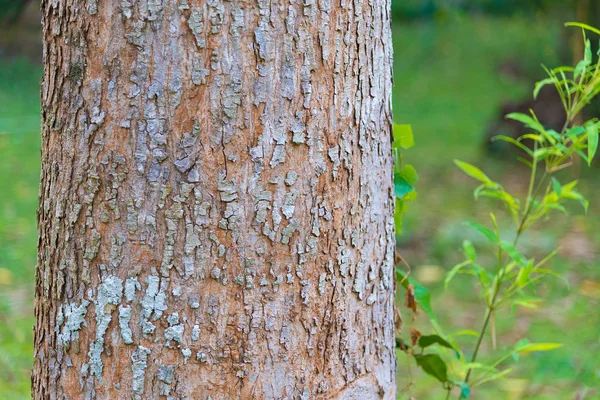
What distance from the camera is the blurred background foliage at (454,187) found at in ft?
10.9

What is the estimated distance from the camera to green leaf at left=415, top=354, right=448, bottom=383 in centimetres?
180

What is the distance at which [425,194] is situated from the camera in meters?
6.36

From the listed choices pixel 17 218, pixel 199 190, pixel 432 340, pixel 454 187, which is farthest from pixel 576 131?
pixel 454 187

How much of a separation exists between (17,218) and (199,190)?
4.67m

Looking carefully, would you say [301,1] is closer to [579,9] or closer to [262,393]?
[262,393]

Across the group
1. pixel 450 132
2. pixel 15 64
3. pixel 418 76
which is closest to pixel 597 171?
pixel 450 132

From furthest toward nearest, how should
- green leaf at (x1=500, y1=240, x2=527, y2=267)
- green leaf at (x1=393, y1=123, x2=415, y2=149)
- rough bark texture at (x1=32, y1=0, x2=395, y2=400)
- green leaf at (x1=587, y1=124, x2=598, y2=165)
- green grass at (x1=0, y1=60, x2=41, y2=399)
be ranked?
green grass at (x1=0, y1=60, x2=41, y2=399)
green leaf at (x1=500, y1=240, x2=527, y2=267)
green leaf at (x1=393, y1=123, x2=415, y2=149)
green leaf at (x1=587, y1=124, x2=598, y2=165)
rough bark texture at (x1=32, y1=0, x2=395, y2=400)

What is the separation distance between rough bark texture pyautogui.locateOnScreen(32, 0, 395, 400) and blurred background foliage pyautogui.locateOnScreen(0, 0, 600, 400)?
0.68 meters

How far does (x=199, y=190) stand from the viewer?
118cm

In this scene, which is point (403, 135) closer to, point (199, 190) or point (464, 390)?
point (199, 190)

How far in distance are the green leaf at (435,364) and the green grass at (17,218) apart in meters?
1.85

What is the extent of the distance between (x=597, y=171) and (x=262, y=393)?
6.43m

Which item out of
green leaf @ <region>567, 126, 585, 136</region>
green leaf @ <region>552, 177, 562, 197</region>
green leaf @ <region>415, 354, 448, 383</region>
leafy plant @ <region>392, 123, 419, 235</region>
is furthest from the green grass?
green leaf @ <region>567, 126, 585, 136</region>

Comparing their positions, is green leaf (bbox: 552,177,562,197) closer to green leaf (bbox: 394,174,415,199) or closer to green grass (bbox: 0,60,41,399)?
green leaf (bbox: 394,174,415,199)
